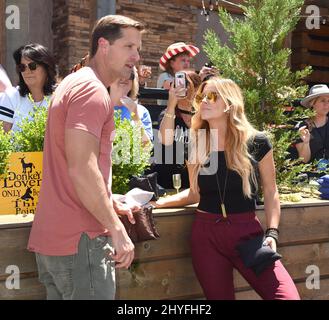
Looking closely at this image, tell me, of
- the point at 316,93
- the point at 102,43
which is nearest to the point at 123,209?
the point at 102,43

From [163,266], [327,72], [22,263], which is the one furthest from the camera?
[327,72]

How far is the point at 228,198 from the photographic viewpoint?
3.05 m

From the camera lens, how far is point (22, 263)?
2709mm

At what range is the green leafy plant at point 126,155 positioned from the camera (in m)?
3.16

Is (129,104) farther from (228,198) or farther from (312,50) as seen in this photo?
(312,50)

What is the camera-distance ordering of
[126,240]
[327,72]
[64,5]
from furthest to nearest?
[327,72]
[64,5]
[126,240]

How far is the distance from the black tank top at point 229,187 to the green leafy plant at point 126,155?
384 mm

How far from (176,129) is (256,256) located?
1502 millimetres

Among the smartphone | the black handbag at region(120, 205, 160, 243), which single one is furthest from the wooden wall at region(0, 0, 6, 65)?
the black handbag at region(120, 205, 160, 243)
